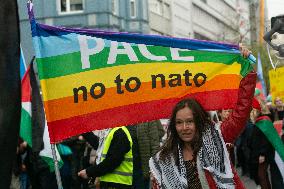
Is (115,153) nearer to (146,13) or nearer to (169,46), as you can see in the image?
(169,46)

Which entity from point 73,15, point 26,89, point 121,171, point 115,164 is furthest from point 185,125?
point 73,15

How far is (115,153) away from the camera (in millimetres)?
6328

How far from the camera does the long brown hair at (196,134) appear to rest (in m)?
4.35

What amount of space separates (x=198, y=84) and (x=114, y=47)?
759 millimetres

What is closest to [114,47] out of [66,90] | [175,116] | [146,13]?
[66,90]

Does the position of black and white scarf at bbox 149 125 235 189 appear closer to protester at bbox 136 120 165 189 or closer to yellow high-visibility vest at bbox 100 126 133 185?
yellow high-visibility vest at bbox 100 126 133 185

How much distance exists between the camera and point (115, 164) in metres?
6.33

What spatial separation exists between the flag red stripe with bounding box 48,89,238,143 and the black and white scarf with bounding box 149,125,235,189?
3.93 ft

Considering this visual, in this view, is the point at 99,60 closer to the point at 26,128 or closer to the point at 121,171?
the point at 121,171

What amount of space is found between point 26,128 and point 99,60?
2.47 m

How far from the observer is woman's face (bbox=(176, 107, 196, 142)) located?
4.37m

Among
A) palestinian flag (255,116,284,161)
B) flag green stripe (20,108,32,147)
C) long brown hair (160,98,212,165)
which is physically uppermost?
long brown hair (160,98,212,165)

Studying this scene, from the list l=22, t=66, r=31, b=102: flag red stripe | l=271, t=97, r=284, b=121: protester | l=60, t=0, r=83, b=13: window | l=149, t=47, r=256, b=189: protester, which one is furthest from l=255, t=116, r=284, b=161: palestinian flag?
l=60, t=0, r=83, b=13: window

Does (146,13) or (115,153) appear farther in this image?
(146,13)
